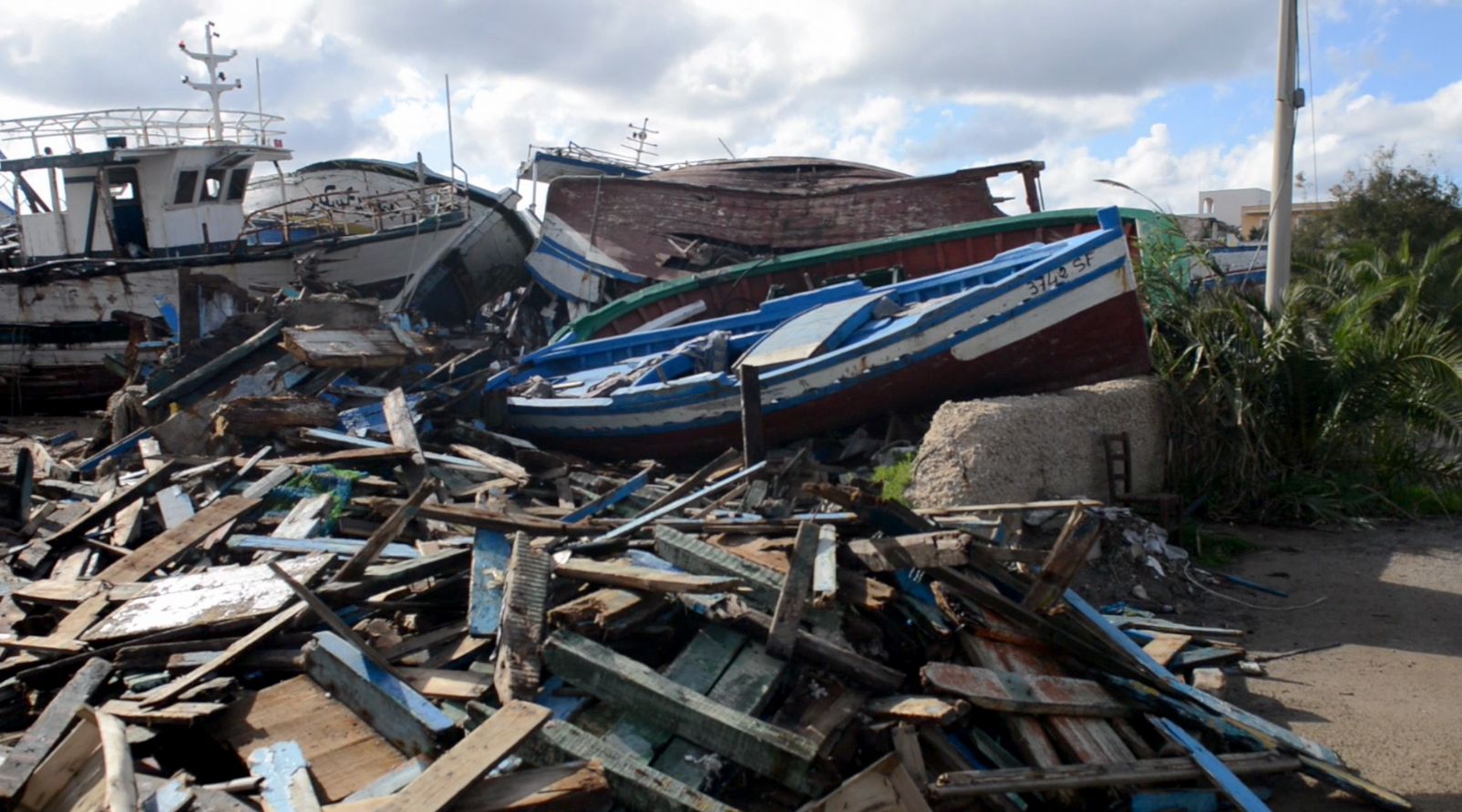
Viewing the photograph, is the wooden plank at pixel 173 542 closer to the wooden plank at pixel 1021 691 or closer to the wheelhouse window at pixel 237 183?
the wooden plank at pixel 1021 691

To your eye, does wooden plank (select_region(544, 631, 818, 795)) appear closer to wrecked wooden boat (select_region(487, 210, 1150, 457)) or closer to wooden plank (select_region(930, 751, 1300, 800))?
wooden plank (select_region(930, 751, 1300, 800))

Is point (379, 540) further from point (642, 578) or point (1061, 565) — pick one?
point (1061, 565)

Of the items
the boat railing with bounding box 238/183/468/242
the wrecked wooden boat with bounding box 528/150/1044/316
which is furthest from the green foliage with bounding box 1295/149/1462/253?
the boat railing with bounding box 238/183/468/242

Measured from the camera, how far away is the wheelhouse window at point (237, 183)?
65.1 feet

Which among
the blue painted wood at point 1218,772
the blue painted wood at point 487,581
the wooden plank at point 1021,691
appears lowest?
the blue painted wood at point 1218,772

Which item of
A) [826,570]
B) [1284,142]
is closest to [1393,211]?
[1284,142]

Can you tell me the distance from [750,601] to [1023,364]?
5332mm

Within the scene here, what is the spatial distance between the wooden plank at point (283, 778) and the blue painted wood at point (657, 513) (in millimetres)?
1831

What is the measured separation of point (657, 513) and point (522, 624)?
5.54 ft

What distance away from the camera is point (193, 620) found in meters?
5.13

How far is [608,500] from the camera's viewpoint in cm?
755

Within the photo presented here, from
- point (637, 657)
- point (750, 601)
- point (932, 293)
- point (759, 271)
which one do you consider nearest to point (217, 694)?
point (637, 657)

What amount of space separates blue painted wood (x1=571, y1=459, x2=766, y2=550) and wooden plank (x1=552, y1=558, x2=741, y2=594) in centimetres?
48

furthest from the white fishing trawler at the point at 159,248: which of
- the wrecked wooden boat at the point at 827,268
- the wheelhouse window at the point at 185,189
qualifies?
the wrecked wooden boat at the point at 827,268
